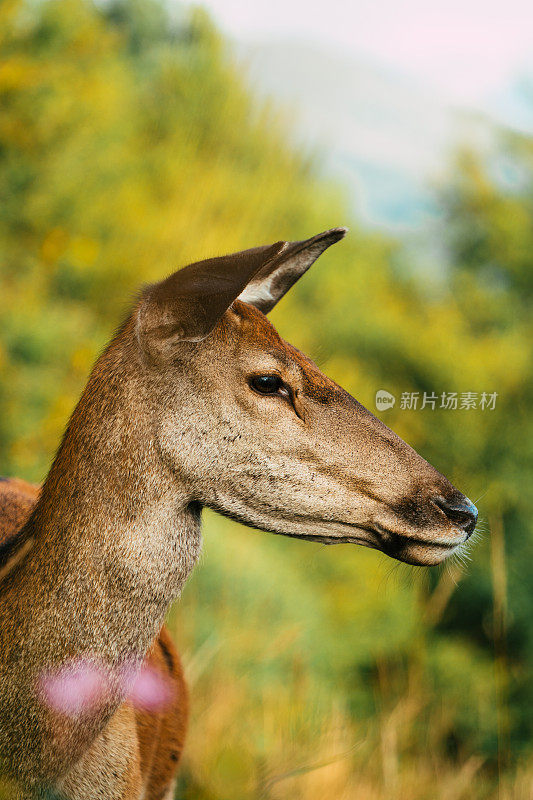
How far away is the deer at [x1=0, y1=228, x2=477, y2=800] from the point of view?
2064 mm

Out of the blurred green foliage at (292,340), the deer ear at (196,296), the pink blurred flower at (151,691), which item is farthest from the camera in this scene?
the blurred green foliage at (292,340)

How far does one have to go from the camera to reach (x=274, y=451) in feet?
7.08

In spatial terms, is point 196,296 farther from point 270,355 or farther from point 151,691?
point 151,691

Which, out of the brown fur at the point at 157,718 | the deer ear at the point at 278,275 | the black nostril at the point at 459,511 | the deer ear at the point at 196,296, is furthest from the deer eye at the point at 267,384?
the brown fur at the point at 157,718

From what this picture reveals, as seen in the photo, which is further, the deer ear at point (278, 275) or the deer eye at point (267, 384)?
the deer ear at point (278, 275)

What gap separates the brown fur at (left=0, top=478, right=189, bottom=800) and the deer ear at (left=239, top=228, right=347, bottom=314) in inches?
39.4

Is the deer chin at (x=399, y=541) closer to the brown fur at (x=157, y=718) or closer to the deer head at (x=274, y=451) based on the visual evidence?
the deer head at (x=274, y=451)

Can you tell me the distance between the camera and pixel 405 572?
100 inches

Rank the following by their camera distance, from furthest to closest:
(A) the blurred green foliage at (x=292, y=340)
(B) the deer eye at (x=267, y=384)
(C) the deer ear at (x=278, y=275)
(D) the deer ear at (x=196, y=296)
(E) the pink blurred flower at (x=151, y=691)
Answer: (A) the blurred green foliage at (x=292, y=340), (E) the pink blurred flower at (x=151, y=691), (C) the deer ear at (x=278, y=275), (B) the deer eye at (x=267, y=384), (D) the deer ear at (x=196, y=296)

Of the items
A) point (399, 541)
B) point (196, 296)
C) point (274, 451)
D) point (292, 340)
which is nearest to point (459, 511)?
point (399, 541)

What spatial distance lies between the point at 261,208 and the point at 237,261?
49.9 feet

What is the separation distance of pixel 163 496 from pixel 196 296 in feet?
1.70

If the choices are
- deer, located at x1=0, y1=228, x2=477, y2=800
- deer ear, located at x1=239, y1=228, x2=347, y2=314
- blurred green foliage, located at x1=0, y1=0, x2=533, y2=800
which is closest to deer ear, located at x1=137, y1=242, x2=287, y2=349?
deer, located at x1=0, y1=228, x2=477, y2=800

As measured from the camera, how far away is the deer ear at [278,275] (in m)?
2.40
